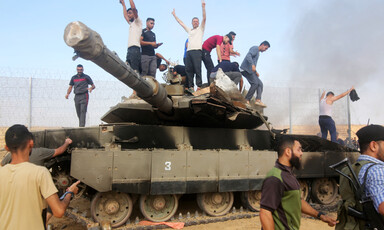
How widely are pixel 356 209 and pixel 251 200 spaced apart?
5.35m

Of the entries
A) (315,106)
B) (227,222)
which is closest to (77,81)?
(227,222)

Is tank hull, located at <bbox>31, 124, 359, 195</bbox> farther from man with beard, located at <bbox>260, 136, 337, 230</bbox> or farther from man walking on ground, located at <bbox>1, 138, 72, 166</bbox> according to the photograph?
man with beard, located at <bbox>260, 136, 337, 230</bbox>

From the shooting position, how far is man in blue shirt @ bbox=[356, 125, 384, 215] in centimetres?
281

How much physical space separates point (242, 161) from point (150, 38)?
4456 millimetres

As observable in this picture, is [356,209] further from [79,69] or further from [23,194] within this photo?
[79,69]

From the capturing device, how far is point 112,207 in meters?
6.79

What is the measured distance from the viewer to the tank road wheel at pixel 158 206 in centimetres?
708

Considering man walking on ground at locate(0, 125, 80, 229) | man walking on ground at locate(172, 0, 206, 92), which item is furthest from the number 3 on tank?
man walking on ground at locate(0, 125, 80, 229)

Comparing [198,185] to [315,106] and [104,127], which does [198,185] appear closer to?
[104,127]

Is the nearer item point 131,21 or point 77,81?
point 131,21

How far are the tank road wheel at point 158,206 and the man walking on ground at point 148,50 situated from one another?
3.95 metres

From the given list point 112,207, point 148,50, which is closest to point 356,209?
point 112,207

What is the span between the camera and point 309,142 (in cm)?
920

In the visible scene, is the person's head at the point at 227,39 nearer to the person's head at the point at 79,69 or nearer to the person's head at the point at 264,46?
the person's head at the point at 264,46
